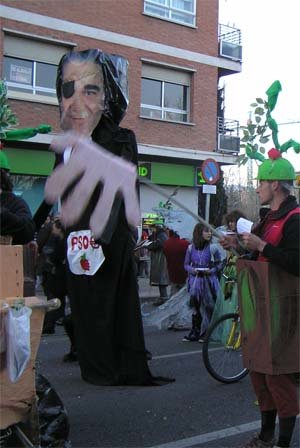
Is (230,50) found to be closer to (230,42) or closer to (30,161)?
(230,42)

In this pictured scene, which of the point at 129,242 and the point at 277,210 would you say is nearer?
the point at 277,210

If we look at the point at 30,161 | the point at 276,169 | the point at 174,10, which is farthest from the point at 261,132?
the point at 174,10

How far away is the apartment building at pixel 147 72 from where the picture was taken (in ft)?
52.6

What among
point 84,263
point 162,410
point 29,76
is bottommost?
point 162,410

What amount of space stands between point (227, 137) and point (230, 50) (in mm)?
3127

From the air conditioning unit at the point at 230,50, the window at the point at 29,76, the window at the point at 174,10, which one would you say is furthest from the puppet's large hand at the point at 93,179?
the air conditioning unit at the point at 230,50

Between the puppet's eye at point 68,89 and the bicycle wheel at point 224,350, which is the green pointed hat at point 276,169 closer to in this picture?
the puppet's eye at point 68,89

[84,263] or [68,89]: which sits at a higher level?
[68,89]

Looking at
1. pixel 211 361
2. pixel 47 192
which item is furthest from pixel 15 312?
pixel 211 361

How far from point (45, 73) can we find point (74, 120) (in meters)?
12.8

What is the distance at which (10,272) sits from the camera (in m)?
2.94

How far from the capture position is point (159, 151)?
18.7 m

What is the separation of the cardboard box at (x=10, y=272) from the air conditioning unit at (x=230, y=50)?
18.9 metres

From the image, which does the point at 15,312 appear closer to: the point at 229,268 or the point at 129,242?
the point at 129,242
